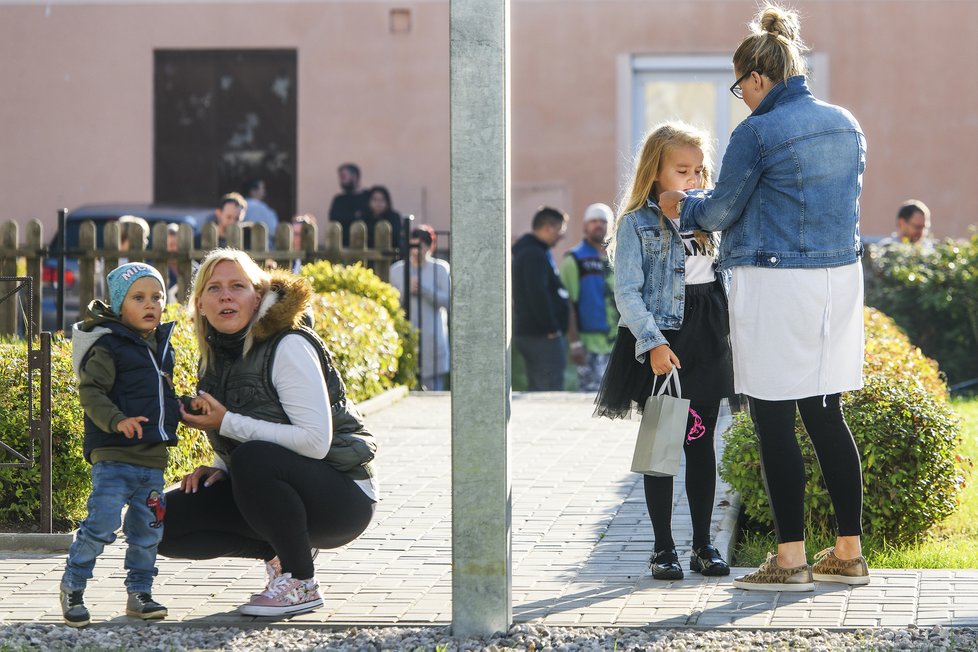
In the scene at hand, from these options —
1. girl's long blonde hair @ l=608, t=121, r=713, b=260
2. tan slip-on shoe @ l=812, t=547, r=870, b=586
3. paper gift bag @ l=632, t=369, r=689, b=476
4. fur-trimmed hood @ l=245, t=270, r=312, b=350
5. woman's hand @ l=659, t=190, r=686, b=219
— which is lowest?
tan slip-on shoe @ l=812, t=547, r=870, b=586

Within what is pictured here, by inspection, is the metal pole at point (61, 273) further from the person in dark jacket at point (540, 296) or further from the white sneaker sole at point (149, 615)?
the white sneaker sole at point (149, 615)

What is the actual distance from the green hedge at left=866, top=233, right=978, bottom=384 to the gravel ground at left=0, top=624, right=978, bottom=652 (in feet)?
28.2

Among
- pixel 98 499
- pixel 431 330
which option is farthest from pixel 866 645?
pixel 431 330

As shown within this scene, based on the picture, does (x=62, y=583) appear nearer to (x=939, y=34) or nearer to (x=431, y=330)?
(x=431, y=330)

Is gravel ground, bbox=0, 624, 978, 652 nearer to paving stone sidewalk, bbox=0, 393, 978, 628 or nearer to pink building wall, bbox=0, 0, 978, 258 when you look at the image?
paving stone sidewalk, bbox=0, 393, 978, 628

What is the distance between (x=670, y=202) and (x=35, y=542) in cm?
293

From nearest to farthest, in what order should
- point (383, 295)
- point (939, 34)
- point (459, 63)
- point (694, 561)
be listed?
point (459, 63) < point (694, 561) < point (383, 295) < point (939, 34)

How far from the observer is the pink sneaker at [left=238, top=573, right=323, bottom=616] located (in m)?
5.00

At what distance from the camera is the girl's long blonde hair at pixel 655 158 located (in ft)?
18.0

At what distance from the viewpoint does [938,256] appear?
517 inches

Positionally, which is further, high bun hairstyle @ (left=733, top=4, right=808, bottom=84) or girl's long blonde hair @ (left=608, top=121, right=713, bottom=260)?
girl's long blonde hair @ (left=608, top=121, right=713, bottom=260)

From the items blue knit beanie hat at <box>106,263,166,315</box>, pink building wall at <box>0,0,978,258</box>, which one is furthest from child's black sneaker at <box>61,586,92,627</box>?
pink building wall at <box>0,0,978,258</box>

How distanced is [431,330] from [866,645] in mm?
8658

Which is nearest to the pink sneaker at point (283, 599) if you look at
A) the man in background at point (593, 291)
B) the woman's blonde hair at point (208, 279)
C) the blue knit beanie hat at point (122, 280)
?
the woman's blonde hair at point (208, 279)
